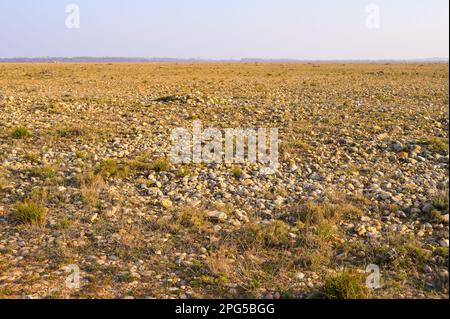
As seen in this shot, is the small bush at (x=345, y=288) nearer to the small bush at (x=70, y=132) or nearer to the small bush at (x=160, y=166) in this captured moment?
the small bush at (x=160, y=166)

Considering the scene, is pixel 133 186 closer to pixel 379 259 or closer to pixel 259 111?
pixel 379 259

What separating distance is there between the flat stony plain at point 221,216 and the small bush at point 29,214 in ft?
0.07

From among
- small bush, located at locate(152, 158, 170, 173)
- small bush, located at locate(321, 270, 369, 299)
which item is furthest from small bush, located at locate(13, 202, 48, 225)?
small bush, located at locate(321, 270, 369, 299)

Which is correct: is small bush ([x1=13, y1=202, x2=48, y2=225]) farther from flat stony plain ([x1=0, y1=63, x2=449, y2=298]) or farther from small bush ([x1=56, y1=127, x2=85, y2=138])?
small bush ([x1=56, y1=127, x2=85, y2=138])

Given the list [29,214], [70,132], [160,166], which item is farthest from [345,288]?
[70,132]

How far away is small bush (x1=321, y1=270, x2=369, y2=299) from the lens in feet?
17.3

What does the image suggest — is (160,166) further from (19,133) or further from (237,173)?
(19,133)

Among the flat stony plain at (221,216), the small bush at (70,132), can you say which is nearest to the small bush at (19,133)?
the flat stony plain at (221,216)

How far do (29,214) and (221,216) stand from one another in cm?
329

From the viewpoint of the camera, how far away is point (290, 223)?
299 inches

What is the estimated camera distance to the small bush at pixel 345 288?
17.3ft
